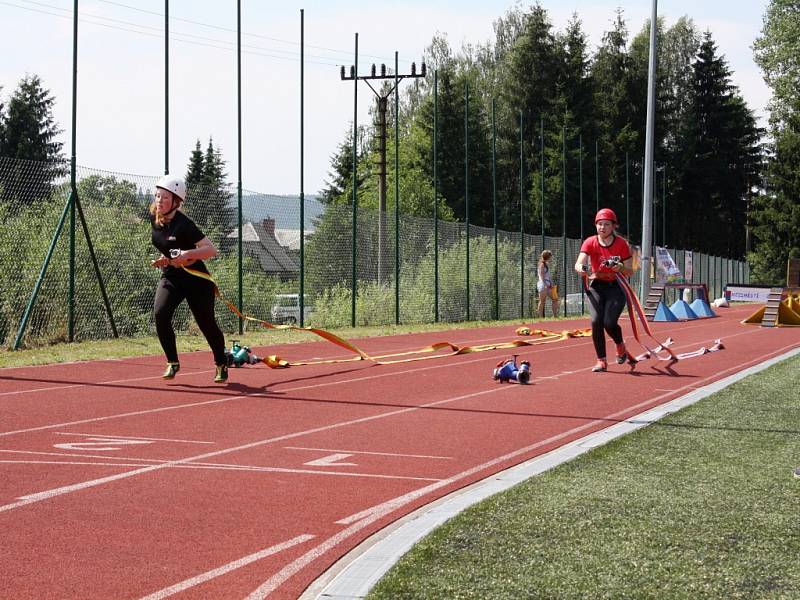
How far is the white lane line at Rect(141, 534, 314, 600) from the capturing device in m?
4.88

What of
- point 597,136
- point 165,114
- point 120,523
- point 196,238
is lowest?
point 120,523

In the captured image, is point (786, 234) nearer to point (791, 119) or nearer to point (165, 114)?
point (791, 119)

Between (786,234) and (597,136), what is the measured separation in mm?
13623

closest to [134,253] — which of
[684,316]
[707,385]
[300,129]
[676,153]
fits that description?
[300,129]

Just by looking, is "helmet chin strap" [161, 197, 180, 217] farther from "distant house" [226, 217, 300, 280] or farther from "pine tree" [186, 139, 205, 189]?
"pine tree" [186, 139, 205, 189]

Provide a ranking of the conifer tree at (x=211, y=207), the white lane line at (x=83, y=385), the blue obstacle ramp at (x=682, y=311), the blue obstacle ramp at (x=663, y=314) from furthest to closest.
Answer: the blue obstacle ramp at (x=682, y=311) → the blue obstacle ramp at (x=663, y=314) → the conifer tree at (x=211, y=207) → the white lane line at (x=83, y=385)

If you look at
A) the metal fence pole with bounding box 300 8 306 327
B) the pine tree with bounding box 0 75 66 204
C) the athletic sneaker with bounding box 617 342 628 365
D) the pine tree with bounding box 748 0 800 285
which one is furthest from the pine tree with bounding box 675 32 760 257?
the athletic sneaker with bounding box 617 342 628 365

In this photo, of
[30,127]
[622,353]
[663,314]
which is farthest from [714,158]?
[622,353]

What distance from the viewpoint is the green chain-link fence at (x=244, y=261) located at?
18203mm

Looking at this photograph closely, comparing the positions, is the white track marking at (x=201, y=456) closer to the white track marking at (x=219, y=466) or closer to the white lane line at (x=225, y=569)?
the white track marking at (x=219, y=466)

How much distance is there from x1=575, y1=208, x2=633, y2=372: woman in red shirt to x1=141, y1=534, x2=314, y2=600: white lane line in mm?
9603

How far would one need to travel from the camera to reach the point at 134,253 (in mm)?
20750

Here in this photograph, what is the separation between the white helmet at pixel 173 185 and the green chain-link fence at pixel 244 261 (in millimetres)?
5460

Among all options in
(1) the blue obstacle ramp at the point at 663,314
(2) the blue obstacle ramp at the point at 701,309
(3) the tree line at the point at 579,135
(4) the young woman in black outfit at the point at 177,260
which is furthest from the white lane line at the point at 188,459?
(3) the tree line at the point at 579,135
